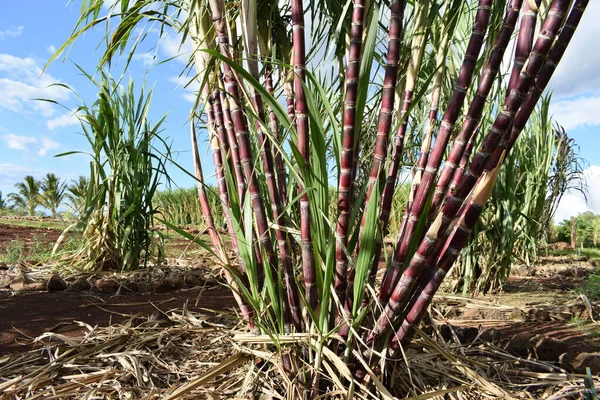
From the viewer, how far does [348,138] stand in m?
1.30

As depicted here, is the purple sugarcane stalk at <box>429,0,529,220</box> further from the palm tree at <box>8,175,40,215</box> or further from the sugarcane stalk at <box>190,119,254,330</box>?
the palm tree at <box>8,175,40,215</box>

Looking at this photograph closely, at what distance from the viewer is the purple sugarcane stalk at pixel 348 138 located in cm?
130

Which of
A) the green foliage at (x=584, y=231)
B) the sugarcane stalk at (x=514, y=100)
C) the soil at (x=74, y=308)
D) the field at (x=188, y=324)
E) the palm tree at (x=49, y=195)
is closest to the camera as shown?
the sugarcane stalk at (x=514, y=100)

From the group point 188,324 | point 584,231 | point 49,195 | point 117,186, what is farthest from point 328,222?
point 49,195

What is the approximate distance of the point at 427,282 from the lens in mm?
1365

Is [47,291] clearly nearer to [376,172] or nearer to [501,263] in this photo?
[376,172]

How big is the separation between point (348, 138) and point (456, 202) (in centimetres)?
33

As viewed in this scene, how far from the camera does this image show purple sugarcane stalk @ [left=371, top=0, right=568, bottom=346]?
1188 mm

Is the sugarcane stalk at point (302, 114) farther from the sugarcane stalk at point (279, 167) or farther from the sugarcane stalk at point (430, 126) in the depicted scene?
the sugarcane stalk at point (430, 126)

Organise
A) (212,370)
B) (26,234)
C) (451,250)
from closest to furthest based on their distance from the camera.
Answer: (451,250) → (212,370) → (26,234)

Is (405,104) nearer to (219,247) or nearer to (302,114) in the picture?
(302,114)

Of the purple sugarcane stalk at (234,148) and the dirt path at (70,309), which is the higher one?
the purple sugarcane stalk at (234,148)

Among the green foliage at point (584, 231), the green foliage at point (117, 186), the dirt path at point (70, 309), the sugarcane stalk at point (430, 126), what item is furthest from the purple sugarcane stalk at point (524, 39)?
the green foliage at point (584, 231)

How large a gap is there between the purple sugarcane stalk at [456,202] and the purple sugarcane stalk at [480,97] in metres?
0.06
